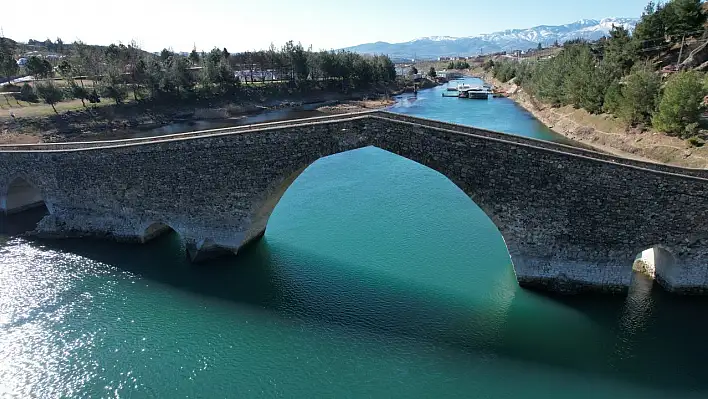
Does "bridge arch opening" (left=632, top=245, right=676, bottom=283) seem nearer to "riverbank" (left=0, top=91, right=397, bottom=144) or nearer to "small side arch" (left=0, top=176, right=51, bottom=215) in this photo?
"small side arch" (left=0, top=176, right=51, bottom=215)

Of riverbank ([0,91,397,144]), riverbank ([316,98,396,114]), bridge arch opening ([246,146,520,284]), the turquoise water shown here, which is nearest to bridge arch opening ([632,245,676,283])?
bridge arch opening ([246,146,520,284])

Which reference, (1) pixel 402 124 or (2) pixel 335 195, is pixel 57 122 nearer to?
(2) pixel 335 195

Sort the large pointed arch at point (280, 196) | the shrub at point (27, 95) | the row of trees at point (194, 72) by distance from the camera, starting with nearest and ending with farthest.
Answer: the large pointed arch at point (280, 196) < the shrub at point (27, 95) < the row of trees at point (194, 72)

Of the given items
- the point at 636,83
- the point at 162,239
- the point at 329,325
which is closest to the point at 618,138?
the point at 636,83

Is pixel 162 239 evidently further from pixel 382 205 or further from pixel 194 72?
pixel 194 72

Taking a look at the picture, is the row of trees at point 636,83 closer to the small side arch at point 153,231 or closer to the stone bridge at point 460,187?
the stone bridge at point 460,187

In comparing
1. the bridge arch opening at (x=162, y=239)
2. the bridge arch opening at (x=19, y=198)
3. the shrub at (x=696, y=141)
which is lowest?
the bridge arch opening at (x=162, y=239)

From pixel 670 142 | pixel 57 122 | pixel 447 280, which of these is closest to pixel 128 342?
pixel 447 280

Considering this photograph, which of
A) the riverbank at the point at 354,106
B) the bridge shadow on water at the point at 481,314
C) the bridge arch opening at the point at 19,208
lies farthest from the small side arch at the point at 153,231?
the riverbank at the point at 354,106
